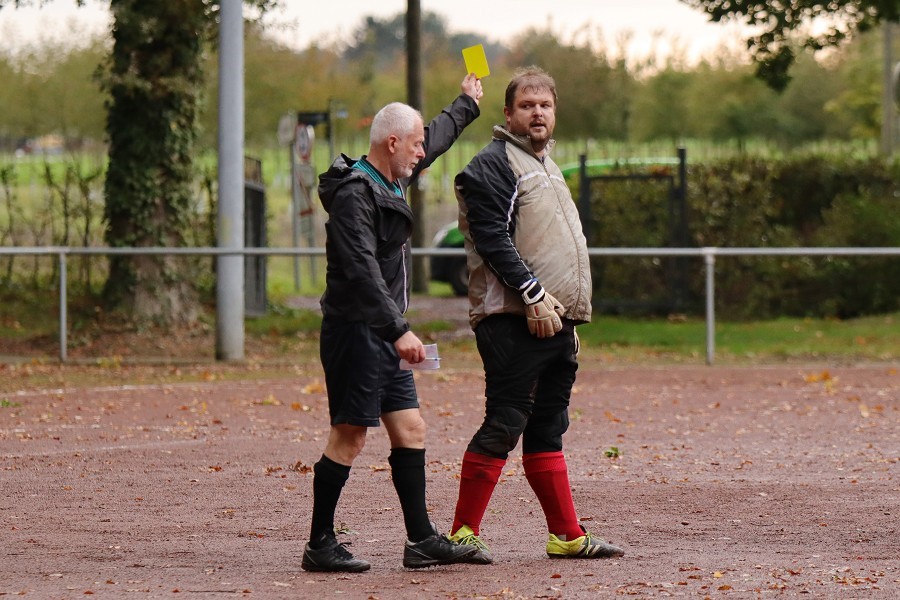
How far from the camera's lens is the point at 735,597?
16.0ft

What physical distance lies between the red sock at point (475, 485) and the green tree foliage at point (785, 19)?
13.0m

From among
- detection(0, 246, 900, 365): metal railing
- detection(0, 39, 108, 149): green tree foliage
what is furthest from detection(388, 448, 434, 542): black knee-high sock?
detection(0, 39, 108, 149): green tree foliage

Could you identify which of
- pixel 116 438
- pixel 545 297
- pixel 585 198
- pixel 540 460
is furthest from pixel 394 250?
pixel 585 198

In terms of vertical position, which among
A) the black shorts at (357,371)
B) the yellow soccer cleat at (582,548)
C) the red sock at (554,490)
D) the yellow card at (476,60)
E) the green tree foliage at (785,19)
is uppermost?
the green tree foliage at (785,19)

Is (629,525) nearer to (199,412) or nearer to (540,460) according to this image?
(540,460)

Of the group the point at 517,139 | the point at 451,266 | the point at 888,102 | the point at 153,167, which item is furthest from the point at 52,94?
the point at 517,139

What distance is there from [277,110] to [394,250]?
109 ft

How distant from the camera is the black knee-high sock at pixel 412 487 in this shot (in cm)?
554

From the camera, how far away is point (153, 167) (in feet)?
54.4

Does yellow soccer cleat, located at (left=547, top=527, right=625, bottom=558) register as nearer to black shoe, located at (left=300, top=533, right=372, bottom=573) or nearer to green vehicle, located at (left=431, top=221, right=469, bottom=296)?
black shoe, located at (left=300, top=533, right=372, bottom=573)

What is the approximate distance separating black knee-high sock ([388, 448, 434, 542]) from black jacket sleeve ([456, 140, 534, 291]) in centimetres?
76

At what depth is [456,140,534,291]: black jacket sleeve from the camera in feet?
17.8

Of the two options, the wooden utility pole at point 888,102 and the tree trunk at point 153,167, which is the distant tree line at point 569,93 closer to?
the wooden utility pole at point 888,102

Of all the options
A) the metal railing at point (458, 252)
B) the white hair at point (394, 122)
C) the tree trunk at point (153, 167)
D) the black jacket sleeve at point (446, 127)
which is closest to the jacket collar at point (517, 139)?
the black jacket sleeve at point (446, 127)
